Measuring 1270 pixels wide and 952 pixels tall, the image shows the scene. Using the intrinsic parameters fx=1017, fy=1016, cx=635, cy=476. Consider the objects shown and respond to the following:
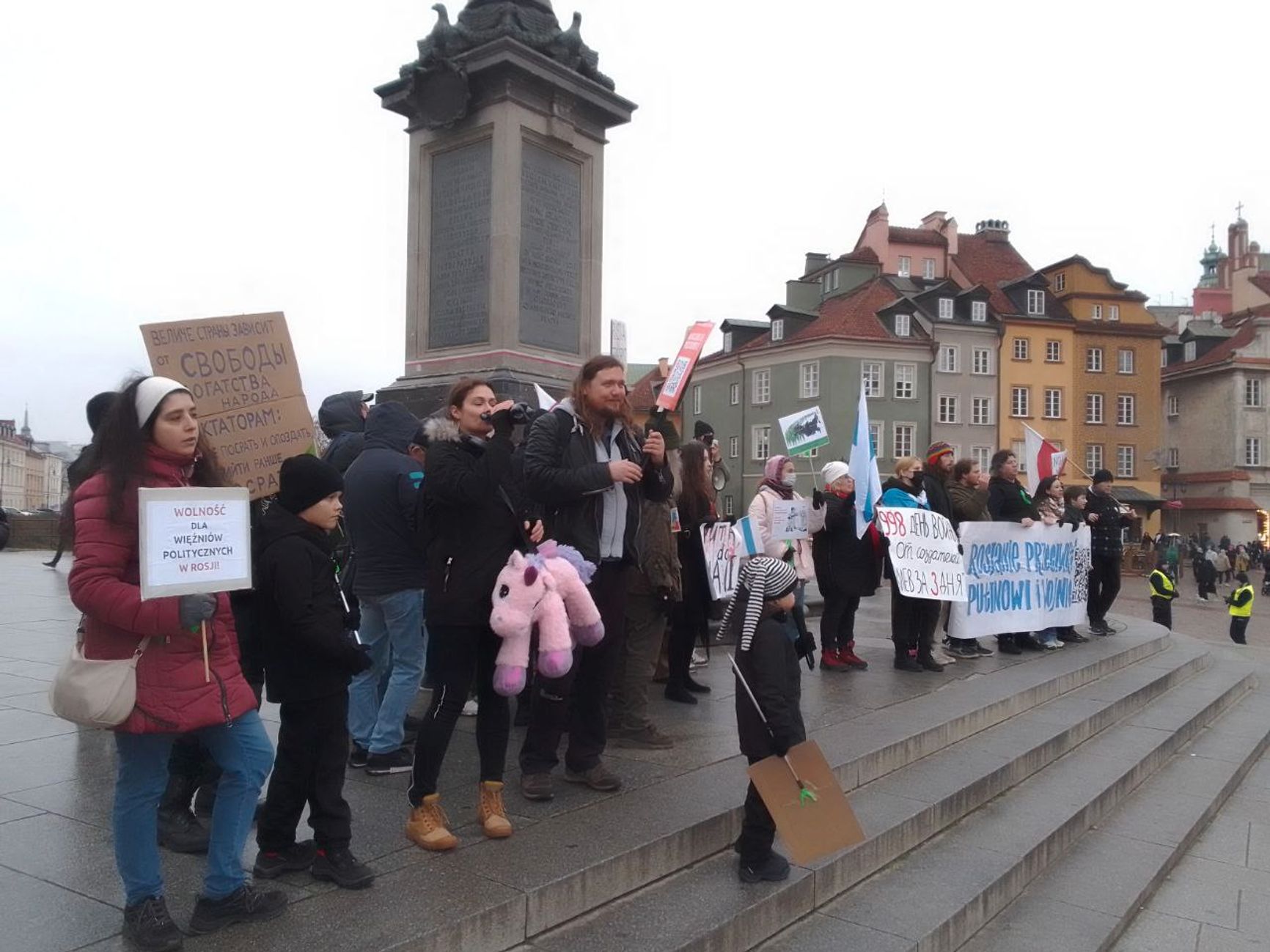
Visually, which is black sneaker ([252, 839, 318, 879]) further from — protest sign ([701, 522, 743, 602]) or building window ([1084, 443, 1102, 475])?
building window ([1084, 443, 1102, 475])

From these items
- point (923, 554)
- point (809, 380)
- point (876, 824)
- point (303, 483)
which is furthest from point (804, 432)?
point (809, 380)

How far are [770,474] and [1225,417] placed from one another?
6013cm

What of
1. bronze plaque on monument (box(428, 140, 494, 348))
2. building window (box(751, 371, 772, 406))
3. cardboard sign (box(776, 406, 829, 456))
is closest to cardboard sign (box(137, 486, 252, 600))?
bronze plaque on monument (box(428, 140, 494, 348))

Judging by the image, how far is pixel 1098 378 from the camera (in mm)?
54406

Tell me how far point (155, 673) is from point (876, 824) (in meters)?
3.42

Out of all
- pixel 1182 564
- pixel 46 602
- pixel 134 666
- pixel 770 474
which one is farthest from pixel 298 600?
pixel 1182 564

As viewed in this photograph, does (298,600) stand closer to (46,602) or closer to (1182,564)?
(46,602)

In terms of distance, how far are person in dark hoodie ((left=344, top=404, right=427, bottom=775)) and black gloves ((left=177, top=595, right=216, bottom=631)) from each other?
6.02 ft

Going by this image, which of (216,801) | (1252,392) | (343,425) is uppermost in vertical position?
(1252,392)

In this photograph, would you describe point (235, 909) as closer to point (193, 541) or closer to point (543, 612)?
point (193, 541)

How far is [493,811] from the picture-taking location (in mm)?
4012

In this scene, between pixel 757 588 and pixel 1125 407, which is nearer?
pixel 757 588

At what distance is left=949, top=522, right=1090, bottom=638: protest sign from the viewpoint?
956 centimetres

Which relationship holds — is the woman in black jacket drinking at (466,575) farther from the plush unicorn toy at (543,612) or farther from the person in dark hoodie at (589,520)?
the person in dark hoodie at (589,520)
